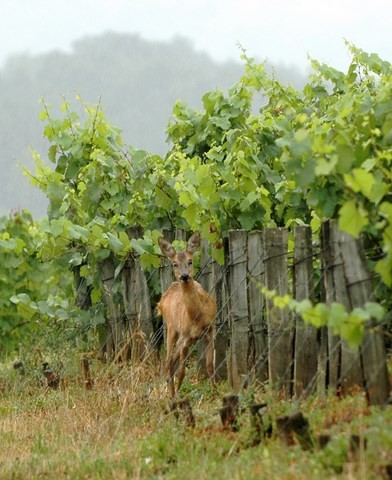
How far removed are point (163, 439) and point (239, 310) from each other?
3.19 metres

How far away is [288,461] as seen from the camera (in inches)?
308

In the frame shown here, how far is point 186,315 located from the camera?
42.9ft

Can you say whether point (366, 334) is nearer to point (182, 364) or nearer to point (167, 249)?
point (182, 364)

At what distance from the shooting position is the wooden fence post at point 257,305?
Result: 38.1 feet

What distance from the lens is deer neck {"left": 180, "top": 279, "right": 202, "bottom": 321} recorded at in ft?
42.5

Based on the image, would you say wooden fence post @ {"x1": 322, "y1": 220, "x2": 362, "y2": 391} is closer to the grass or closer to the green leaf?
the grass

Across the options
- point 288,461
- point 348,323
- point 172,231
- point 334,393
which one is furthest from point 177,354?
point 348,323

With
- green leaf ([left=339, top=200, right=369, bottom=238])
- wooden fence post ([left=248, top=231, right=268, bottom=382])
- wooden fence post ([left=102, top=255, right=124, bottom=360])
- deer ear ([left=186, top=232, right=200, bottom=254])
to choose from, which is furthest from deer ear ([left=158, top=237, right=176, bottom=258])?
green leaf ([left=339, top=200, right=369, bottom=238])

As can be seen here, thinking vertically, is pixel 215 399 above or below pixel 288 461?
above

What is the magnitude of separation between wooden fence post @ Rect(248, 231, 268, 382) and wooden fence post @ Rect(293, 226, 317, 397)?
122cm

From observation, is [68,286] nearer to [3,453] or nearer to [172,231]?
[172,231]

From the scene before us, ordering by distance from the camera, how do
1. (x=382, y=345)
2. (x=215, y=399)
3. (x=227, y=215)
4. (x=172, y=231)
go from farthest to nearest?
(x=172, y=231)
(x=227, y=215)
(x=215, y=399)
(x=382, y=345)

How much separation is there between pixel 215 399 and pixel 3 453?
2691 mm

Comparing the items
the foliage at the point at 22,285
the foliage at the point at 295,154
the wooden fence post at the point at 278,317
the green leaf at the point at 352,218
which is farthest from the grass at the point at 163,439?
the foliage at the point at 22,285
